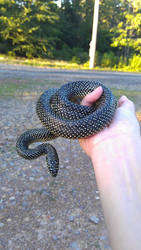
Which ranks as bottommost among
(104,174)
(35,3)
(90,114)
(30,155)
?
(30,155)

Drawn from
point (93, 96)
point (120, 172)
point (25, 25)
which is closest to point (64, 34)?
point (25, 25)

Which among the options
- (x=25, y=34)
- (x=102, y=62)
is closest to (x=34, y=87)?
(x=102, y=62)

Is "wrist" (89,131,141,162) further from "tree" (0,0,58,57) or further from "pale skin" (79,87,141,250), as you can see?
"tree" (0,0,58,57)

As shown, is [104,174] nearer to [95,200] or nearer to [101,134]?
[101,134]

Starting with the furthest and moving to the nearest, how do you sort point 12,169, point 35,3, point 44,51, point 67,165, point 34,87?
point 44,51
point 35,3
point 34,87
point 67,165
point 12,169

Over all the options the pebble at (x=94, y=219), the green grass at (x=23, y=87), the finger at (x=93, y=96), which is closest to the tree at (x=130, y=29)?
the green grass at (x=23, y=87)

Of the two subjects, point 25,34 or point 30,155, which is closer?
point 30,155

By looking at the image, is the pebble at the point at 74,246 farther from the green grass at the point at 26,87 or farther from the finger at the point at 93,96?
the green grass at the point at 26,87
